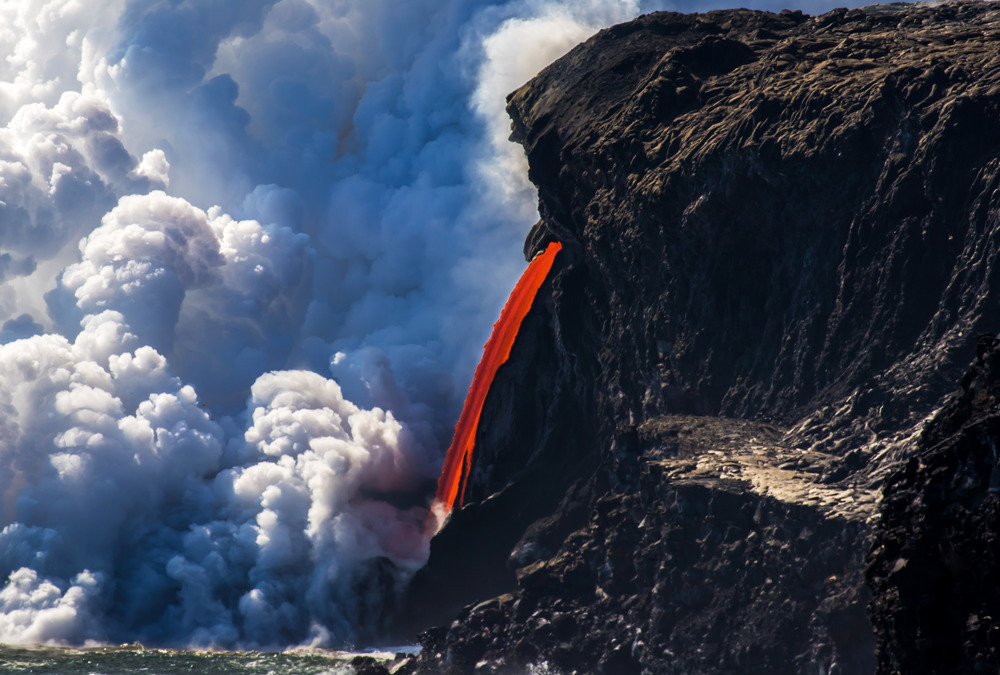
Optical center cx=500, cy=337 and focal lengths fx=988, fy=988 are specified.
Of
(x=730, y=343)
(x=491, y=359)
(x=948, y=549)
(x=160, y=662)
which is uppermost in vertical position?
(x=491, y=359)

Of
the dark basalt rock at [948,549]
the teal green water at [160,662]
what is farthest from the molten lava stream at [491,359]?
the dark basalt rock at [948,549]

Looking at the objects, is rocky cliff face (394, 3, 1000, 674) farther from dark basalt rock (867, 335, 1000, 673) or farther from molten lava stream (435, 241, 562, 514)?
dark basalt rock (867, 335, 1000, 673)

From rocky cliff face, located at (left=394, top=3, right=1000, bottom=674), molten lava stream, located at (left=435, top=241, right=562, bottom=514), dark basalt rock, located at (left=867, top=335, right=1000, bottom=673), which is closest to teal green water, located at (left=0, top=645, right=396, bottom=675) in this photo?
rocky cliff face, located at (left=394, top=3, right=1000, bottom=674)

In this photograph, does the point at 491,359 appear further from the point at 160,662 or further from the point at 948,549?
the point at 948,549

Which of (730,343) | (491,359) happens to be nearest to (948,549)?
(730,343)

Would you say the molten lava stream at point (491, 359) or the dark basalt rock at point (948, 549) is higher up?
the molten lava stream at point (491, 359)

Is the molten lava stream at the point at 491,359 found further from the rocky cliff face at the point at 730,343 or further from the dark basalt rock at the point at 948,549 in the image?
the dark basalt rock at the point at 948,549

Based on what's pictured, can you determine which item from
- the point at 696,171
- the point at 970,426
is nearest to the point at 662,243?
the point at 696,171
